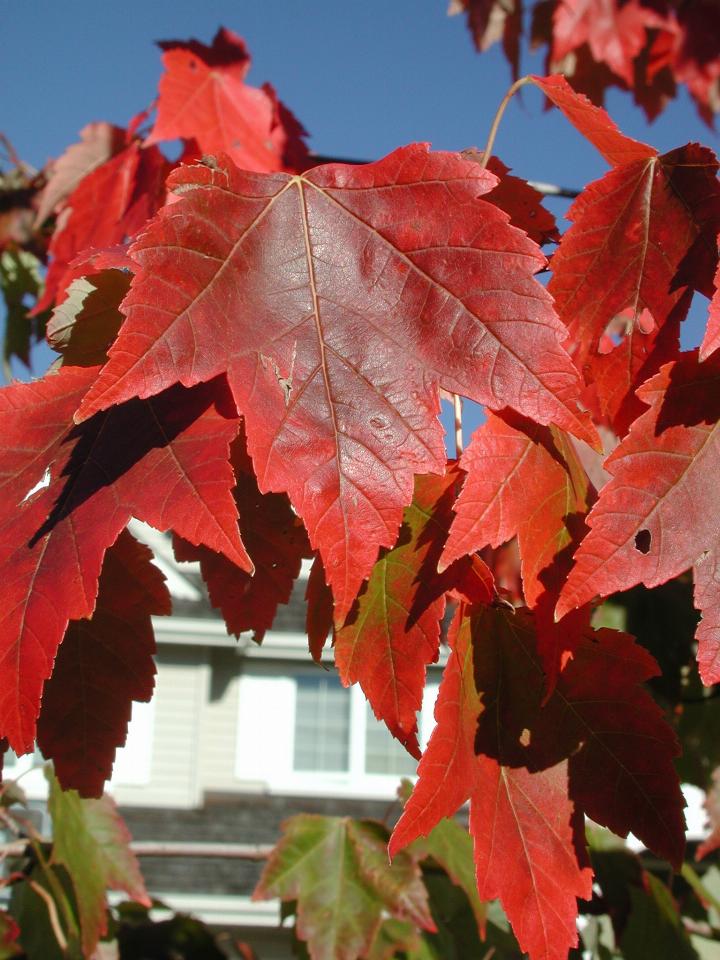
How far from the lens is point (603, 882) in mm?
1378

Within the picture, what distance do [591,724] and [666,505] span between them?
18 cm

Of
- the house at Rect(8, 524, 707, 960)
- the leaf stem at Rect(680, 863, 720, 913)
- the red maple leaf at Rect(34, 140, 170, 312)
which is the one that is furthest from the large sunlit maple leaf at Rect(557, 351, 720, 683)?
the house at Rect(8, 524, 707, 960)

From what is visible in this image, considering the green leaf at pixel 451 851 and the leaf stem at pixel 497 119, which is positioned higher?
the leaf stem at pixel 497 119

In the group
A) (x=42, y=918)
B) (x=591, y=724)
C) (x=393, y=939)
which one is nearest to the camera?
(x=591, y=724)

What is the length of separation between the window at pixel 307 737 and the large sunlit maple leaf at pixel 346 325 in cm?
816

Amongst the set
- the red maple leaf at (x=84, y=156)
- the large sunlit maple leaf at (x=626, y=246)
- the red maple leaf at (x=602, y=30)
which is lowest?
the large sunlit maple leaf at (x=626, y=246)

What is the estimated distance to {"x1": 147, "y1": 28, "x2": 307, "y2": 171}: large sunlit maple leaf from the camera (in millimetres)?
1395

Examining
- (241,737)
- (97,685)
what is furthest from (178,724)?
(97,685)

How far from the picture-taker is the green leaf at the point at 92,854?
4.54 feet

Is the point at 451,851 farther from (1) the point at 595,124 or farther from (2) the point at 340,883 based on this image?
(1) the point at 595,124

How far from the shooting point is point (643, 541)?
0.56m

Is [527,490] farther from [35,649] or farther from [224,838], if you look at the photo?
[224,838]

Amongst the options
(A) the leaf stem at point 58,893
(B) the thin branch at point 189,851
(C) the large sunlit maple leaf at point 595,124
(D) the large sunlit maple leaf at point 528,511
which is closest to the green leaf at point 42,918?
(A) the leaf stem at point 58,893

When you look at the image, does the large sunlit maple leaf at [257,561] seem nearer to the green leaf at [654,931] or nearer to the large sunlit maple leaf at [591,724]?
the large sunlit maple leaf at [591,724]
